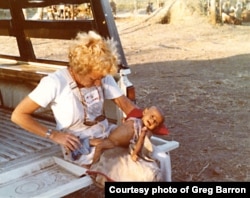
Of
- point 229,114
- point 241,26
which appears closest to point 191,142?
point 229,114

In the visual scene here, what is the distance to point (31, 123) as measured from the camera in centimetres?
276

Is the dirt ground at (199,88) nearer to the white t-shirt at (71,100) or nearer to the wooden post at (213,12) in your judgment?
the wooden post at (213,12)

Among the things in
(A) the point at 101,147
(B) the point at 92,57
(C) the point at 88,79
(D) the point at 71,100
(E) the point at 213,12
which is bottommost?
(A) the point at 101,147

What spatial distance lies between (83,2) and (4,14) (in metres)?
1.80

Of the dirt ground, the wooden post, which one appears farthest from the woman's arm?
the wooden post

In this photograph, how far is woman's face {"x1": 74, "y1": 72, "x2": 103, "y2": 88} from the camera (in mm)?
2789

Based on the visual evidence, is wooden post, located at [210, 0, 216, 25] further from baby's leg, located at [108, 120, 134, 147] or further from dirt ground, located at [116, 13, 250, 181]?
baby's leg, located at [108, 120, 134, 147]

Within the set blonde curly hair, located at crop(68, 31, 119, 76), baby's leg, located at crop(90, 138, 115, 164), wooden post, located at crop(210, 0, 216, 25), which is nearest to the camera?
blonde curly hair, located at crop(68, 31, 119, 76)

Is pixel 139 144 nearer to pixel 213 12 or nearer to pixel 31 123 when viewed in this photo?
pixel 31 123

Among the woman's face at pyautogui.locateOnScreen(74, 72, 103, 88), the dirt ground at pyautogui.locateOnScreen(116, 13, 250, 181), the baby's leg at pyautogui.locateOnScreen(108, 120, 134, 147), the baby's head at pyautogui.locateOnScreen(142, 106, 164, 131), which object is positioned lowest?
the dirt ground at pyautogui.locateOnScreen(116, 13, 250, 181)

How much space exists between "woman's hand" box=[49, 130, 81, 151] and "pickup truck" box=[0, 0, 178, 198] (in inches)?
6.9

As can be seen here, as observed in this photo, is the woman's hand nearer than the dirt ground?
Yes

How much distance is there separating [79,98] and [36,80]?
5.00ft

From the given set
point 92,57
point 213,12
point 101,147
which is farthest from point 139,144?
point 213,12
